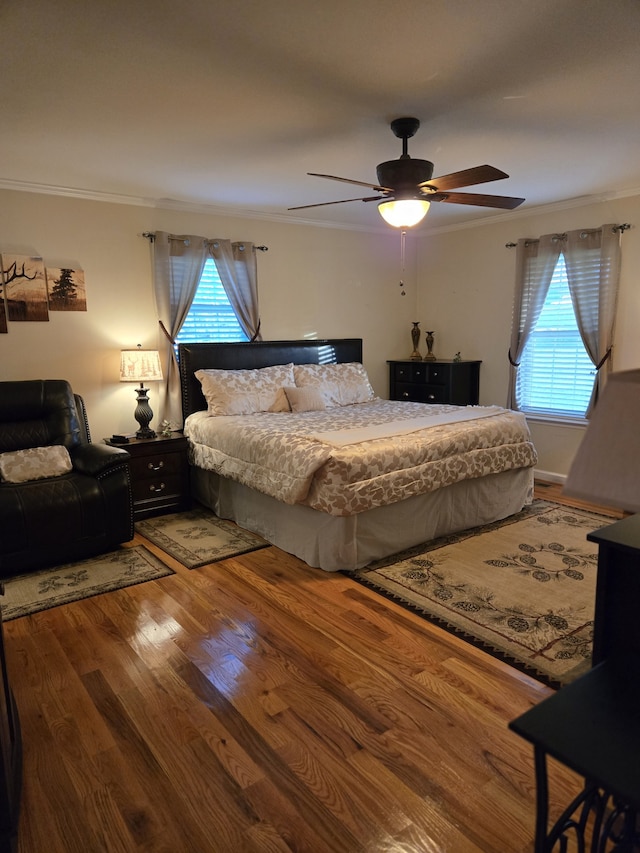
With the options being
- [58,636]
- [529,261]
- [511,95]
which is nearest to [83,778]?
[58,636]

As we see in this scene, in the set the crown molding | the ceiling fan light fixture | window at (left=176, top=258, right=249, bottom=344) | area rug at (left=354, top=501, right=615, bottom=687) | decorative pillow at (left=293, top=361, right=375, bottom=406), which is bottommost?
area rug at (left=354, top=501, right=615, bottom=687)

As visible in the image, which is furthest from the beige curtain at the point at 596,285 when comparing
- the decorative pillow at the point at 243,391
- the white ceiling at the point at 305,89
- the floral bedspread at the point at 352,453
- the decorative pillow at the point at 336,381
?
the decorative pillow at the point at 243,391

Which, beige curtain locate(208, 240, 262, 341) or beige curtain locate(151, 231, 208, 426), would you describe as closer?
beige curtain locate(151, 231, 208, 426)

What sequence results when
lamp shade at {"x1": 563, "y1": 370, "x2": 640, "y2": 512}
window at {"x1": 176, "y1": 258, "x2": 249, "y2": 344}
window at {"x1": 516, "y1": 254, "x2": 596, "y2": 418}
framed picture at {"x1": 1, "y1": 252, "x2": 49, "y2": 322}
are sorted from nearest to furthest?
lamp shade at {"x1": 563, "y1": 370, "x2": 640, "y2": 512}
framed picture at {"x1": 1, "y1": 252, "x2": 49, "y2": 322}
window at {"x1": 176, "y1": 258, "x2": 249, "y2": 344}
window at {"x1": 516, "y1": 254, "x2": 596, "y2": 418}

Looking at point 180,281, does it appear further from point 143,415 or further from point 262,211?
point 143,415

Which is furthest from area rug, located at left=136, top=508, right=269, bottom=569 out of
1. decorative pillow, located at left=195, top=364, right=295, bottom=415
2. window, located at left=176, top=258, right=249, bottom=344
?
window, located at left=176, top=258, right=249, bottom=344

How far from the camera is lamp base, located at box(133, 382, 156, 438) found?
4.26 metres

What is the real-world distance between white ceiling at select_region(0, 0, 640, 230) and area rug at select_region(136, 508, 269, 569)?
8.22 ft

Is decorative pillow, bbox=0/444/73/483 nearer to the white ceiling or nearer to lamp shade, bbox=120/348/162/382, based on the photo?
lamp shade, bbox=120/348/162/382

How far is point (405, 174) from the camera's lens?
2941mm

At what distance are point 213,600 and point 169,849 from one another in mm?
1447

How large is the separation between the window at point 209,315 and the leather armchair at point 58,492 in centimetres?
117

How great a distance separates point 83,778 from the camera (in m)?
1.77

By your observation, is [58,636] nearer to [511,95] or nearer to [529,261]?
[511,95]
